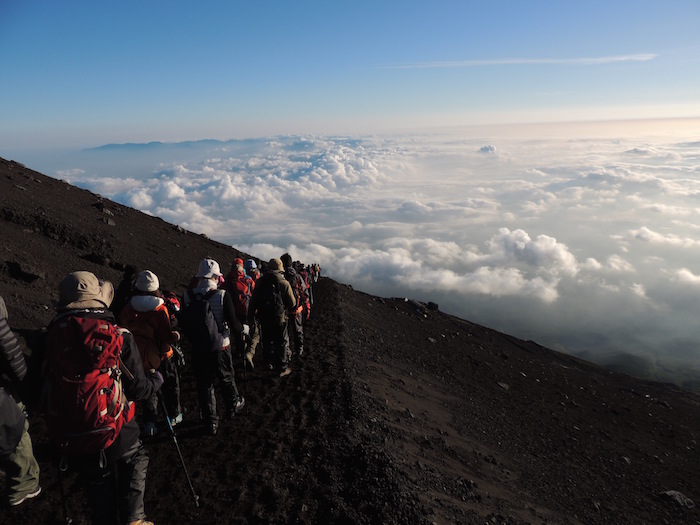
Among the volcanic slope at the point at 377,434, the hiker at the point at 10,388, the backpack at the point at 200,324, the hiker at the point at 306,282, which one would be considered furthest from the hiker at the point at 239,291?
the hiker at the point at 10,388

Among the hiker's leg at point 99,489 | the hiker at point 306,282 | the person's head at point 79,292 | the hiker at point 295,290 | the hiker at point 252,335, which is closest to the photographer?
the person's head at point 79,292

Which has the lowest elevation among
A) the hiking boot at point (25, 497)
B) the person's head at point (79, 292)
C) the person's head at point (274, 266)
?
the hiking boot at point (25, 497)

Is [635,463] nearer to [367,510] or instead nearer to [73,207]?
[367,510]

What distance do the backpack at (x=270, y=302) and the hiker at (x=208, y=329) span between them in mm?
1795

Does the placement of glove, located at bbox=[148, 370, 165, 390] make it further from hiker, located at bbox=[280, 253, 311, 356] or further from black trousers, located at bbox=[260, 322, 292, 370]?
hiker, located at bbox=[280, 253, 311, 356]

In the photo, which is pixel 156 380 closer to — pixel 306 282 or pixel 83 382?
pixel 83 382

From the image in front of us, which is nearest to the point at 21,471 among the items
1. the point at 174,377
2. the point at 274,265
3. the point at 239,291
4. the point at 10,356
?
the point at 10,356

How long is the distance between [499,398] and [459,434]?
18.6 feet

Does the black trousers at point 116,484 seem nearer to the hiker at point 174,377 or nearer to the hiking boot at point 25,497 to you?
the hiking boot at point 25,497

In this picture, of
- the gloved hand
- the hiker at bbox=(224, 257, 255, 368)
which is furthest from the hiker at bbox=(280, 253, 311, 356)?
the gloved hand

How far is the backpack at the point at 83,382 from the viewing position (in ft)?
10.5

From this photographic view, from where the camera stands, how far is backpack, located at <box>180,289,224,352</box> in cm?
631

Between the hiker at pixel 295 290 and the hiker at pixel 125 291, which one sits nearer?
the hiker at pixel 125 291

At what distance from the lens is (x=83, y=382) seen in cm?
329
